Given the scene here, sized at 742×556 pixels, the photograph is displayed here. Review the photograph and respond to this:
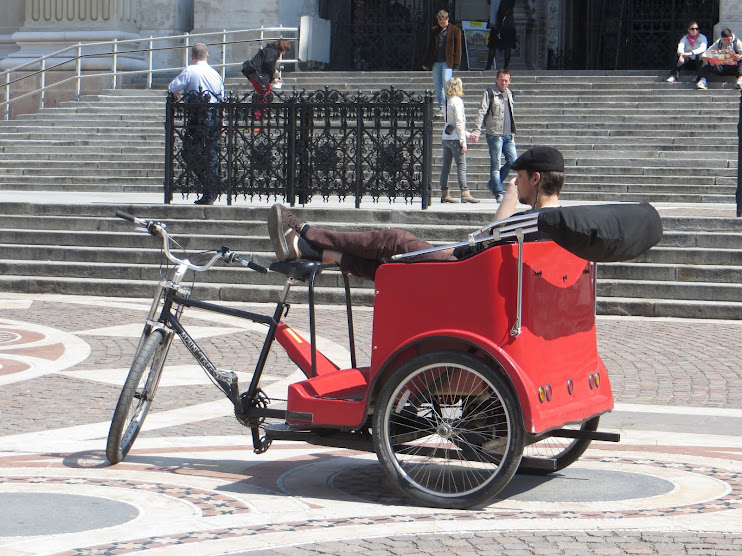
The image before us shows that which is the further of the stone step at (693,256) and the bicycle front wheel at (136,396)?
the stone step at (693,256)

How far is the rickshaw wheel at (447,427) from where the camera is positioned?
5533 millimetres

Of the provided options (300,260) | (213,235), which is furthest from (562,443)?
(213,235)

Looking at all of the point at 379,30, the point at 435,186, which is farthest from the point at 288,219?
the point at 379,30

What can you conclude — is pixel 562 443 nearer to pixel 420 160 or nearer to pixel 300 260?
pixel 300 260

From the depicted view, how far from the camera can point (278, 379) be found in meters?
8.98

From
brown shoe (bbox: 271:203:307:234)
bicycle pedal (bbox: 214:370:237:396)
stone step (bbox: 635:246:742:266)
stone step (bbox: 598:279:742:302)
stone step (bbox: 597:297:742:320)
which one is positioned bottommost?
stone step (bbox: 597:297:742:320)

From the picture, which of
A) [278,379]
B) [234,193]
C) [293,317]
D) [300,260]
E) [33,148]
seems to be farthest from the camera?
[33,148]

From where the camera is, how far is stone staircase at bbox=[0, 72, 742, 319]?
510 inches

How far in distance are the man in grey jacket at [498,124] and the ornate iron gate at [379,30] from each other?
11.6 m

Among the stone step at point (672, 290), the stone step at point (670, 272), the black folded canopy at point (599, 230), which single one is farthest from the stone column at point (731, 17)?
the black folded canopy at point (599, 230)

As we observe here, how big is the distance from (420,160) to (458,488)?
9135mm

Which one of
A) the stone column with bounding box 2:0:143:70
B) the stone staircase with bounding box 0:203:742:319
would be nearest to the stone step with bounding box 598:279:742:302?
the stone staircase with bounding box 0:203:742:319

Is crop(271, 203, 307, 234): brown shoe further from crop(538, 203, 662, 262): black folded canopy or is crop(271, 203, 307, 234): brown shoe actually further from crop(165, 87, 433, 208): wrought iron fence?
crop(165, 87, 433, 208): wrought iron fence

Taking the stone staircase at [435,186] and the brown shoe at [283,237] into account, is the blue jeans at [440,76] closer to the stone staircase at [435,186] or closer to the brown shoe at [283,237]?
the stone staircase at [435,186]
